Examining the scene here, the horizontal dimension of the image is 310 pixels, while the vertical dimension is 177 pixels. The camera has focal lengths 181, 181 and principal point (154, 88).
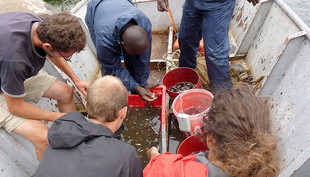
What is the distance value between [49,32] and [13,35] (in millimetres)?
242

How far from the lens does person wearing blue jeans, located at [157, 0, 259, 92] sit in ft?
6.81

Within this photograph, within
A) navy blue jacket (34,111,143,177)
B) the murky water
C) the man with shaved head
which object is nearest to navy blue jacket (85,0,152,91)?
the man with shaved head

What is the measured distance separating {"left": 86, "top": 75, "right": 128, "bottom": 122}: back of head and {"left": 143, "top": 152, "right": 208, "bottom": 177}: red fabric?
1.46 ft

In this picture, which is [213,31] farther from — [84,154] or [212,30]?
[84,154]

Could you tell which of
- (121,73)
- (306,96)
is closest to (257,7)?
(306,96)

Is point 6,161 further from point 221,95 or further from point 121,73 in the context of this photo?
point 221,95

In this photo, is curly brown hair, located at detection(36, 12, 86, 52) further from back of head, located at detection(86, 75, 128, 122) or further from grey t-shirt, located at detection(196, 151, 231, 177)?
grey t-shirt, located at detection(196, 151, 231, 177)

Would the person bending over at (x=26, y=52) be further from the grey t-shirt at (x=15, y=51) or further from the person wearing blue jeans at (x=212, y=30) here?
the person wearing blue jeans at (x=212, y=30)

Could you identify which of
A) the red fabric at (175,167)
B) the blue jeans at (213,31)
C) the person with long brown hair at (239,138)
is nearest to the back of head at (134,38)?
the blue jeans at (213,31)

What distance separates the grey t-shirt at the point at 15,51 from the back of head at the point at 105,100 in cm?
56

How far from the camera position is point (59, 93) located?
2.04 m

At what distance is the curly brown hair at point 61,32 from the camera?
1443 millimetres

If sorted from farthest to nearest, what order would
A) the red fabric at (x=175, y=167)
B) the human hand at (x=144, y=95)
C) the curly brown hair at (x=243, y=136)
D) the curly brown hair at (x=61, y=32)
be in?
the human hand at (x=144, y=95) → the curly brown hair at (x=61, y=32) → the red fabric at (x=175, y=167) → the curly brown hair at (x=243, y=136)

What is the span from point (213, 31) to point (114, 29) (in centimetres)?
115
